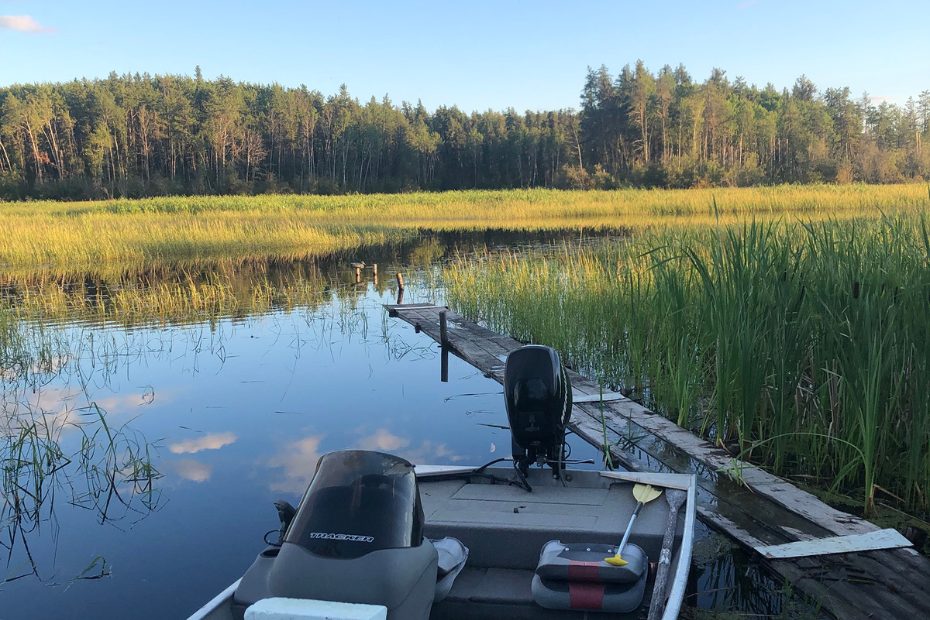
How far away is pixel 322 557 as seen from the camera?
2.56 metres

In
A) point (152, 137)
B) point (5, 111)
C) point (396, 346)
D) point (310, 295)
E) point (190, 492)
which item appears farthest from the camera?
point (152, 137)

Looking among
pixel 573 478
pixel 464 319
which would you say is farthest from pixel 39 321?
pixel 573 478

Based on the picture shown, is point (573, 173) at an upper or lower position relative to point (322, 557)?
upper

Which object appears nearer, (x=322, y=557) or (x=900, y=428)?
(x=322, y=557)

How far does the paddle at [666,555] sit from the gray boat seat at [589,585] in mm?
74

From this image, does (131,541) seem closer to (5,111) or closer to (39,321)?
(39,321)

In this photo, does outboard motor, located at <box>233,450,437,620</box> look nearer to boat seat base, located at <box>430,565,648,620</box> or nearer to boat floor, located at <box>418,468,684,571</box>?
boat seat base, located at <box>430,565,648,620</box>

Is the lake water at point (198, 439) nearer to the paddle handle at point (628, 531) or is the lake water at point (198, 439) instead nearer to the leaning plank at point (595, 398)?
the paddle handle at point (628, 531)

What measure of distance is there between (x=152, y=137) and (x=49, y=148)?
10.3 meters

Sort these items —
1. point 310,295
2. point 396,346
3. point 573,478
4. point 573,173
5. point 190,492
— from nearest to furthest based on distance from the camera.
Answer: point 573,478 → point 190,492 → point 396,346 → point 310,295 → point 573,173

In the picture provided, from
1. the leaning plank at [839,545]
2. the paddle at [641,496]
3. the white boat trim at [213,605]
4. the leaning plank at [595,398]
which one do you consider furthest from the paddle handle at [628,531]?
the leaning plank at [595,398]

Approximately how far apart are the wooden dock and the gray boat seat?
936 mm

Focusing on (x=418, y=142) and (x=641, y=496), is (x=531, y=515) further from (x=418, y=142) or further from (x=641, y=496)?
(x=418, y=142)

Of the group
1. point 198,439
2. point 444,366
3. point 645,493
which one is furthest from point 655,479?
point 444,366
